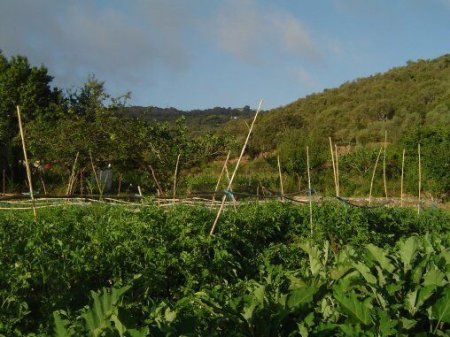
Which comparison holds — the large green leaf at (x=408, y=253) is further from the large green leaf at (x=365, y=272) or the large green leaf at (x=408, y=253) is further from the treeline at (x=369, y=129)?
the treeline at (x=369, y=129)

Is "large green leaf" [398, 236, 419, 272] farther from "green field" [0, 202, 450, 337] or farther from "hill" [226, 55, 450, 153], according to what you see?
"hill" [226, 55, 450, 153]

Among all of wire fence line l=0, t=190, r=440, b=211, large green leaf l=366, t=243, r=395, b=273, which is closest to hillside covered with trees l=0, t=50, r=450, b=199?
wire fence line l=0, t=190, r=440, b=211

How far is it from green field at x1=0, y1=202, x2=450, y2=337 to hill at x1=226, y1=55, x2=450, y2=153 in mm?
28819

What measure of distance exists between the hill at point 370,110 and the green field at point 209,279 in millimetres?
28819

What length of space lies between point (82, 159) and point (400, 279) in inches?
619

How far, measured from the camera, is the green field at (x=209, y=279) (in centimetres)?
248

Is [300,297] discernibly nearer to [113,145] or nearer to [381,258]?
[381,258]

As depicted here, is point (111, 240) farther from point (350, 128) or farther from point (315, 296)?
point (350, 128)

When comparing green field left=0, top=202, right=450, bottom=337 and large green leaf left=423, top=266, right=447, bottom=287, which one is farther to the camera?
large green leaf left=423, top=266, right=447, bottom=287

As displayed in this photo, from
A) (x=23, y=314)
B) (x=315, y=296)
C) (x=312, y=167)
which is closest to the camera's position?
(x=315, y=296)

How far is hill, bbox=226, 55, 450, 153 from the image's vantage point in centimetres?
3994

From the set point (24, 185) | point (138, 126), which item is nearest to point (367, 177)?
point (138, 126)

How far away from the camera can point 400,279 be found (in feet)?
10.0

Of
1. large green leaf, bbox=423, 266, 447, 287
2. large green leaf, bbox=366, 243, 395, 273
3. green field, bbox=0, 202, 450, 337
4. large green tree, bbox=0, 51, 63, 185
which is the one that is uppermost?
large green tree, bbox=0, 51, 63, 185
